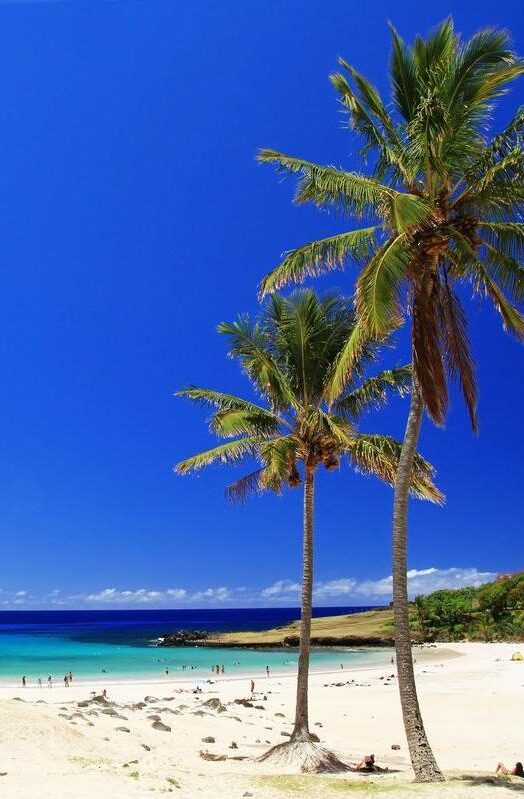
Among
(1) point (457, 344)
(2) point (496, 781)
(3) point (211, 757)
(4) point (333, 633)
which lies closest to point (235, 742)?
(3) point (211, 757)

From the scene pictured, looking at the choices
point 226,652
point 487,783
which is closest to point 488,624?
point 226,652

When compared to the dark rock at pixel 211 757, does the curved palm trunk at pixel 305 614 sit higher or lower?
higher

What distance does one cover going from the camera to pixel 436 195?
11.5 m

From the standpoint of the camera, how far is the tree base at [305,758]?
13523 mm

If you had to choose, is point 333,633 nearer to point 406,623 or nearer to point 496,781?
point 496,781

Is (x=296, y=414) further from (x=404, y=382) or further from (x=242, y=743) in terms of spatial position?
(x=242, y=743)

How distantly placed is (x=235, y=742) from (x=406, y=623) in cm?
840

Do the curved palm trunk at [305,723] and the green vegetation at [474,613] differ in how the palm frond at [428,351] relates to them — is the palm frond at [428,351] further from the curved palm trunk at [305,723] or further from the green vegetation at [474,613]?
the green vegetation at [474,613]

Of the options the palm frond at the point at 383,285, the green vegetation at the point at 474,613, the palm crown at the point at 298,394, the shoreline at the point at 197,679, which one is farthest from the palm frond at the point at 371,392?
the green vegetation at the point at 474,613

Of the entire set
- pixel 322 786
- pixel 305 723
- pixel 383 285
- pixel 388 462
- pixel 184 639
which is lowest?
pixel 184 639

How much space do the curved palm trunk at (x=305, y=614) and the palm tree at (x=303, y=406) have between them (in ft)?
0.07

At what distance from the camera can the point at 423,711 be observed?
84.3ft

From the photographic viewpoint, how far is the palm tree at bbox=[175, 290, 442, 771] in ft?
49.8

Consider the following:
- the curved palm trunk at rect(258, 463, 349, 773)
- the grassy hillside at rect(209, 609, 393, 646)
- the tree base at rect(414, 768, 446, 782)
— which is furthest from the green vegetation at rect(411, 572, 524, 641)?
the tree base at rect(414, 768, 446, 782)
